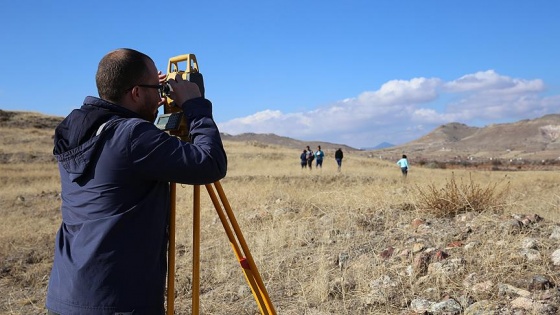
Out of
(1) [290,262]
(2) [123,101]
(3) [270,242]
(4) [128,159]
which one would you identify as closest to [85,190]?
(4) [128,159]

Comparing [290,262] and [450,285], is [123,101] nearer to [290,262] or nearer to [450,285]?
[450,285]

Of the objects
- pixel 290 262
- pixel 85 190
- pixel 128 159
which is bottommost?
pixel 290 262

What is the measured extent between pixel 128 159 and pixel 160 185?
21 centimetres

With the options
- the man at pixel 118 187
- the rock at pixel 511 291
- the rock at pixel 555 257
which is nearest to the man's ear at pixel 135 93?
the man at pixel 118 187

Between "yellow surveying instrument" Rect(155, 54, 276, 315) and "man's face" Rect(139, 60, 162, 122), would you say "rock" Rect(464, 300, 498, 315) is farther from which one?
"man's face" Rect(139, 60, 162, 122)

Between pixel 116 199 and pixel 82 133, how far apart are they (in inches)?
11.3

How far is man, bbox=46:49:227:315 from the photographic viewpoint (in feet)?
5.93

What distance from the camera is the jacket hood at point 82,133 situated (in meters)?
1.84

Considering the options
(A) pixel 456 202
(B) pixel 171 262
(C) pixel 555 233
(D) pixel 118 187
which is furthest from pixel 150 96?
(A) pixel 456 202

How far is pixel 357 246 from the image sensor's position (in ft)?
17.3

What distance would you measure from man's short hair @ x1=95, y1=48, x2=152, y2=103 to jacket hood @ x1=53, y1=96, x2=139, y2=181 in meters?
0.05

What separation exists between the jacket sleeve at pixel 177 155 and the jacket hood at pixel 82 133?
6.4 inches

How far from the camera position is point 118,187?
1.84m

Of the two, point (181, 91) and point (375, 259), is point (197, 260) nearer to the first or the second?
point (181, 91)
